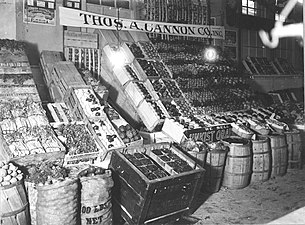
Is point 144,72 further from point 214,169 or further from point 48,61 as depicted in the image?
point 214,169

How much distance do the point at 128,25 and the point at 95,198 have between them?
215 inches

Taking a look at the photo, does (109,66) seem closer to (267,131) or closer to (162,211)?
(267,131)

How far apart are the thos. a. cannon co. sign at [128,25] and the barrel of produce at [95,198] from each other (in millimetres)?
4560

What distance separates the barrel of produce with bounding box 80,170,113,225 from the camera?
4617 mm

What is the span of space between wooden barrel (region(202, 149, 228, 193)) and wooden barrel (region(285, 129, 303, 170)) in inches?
93.1

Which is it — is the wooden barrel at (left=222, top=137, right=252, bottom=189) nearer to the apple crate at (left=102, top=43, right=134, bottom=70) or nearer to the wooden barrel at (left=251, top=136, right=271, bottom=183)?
the wooden barrel at (left=251, top=136, right=271, bottom=183)

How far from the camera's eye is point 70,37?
28.4ft

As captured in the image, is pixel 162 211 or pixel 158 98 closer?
pixel 162 211

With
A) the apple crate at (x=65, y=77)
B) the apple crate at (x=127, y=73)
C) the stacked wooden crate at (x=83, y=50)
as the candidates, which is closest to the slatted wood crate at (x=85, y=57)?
the stacked wooden crate at (x=83, y=50)

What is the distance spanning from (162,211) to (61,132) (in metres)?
2.13

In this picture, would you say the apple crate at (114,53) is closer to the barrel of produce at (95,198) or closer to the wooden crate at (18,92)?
the wooden crate at (18,92)

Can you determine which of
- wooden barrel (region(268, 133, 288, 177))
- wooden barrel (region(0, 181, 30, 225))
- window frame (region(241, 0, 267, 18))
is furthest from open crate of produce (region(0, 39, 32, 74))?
window frame (region(241, 0, 267, 18))

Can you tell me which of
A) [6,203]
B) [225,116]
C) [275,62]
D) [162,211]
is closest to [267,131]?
[225,116]

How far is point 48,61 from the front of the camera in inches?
309
